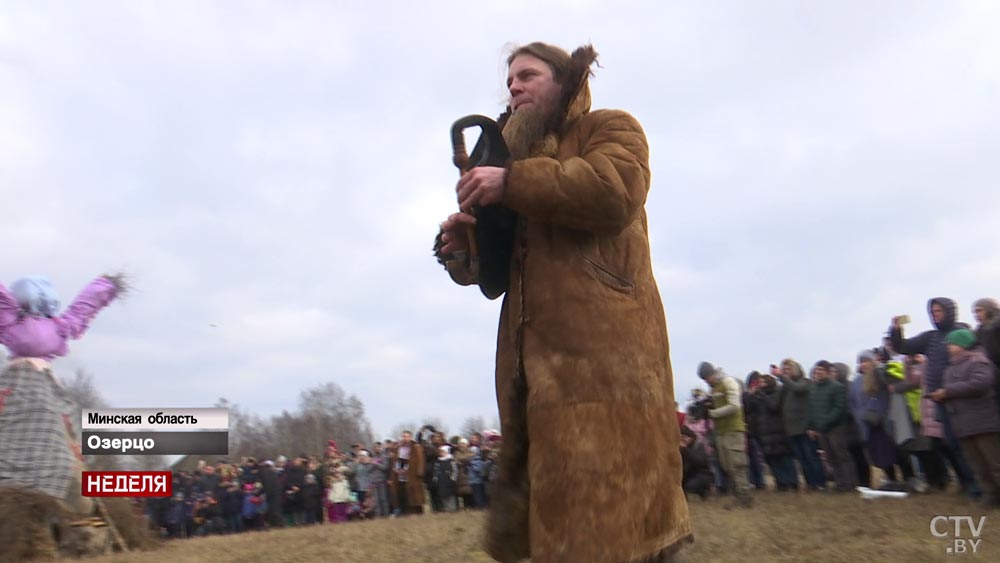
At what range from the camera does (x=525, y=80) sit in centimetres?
273

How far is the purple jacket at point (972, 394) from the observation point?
23.6 feet

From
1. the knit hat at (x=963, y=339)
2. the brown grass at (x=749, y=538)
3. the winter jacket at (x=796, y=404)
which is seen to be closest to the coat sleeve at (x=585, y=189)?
the brown grass at (x=749, y=538)

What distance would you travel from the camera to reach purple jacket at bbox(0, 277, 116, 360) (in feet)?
23.1

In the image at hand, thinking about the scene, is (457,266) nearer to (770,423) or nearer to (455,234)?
(455,234)

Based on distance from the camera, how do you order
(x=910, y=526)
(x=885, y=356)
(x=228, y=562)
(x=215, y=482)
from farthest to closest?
(x=215, y=482), (x=885, y=356), (x=228, y=562), (x=910, y=526)

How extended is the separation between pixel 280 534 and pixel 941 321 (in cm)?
725

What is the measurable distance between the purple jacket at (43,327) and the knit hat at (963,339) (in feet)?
24.3

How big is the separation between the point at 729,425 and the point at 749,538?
2.86 m

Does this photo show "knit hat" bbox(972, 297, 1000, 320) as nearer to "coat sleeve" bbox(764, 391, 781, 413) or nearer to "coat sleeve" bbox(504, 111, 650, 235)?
"coat sleeve" bbox(764, 391, 781, 413)

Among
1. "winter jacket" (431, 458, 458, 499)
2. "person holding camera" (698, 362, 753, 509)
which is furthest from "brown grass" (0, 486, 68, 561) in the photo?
"person holding camera" (698, 362, 753, 509)

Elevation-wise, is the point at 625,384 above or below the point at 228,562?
above

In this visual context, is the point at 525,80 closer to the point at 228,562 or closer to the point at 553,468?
the point at 553,468

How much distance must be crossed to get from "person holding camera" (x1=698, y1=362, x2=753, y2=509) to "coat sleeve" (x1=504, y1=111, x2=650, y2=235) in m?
7.65

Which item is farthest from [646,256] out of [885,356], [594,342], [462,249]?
[885,356]
